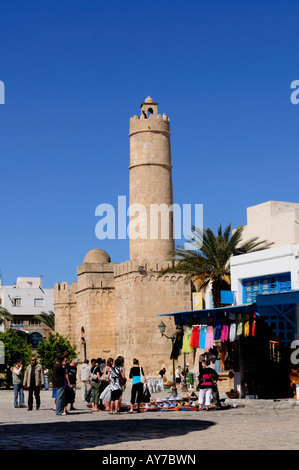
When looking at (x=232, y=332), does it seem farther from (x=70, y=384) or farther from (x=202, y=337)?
(x=70, y=384)

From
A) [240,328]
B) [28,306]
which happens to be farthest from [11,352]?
[28,306]

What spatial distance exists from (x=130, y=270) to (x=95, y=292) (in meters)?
5.18

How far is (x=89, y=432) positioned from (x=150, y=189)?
2450 centimetres

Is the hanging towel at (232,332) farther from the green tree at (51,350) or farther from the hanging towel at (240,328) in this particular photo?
the green tree at (51,350)

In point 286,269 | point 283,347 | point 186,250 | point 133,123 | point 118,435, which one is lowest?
point 118,435

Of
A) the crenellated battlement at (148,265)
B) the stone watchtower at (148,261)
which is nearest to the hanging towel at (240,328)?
the stone watchtower at (148,261)

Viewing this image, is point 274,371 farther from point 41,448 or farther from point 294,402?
point 41,448

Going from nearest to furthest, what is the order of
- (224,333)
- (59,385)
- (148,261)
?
(59,385) → (224,333) → (148,261)

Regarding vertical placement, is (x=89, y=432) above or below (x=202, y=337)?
below

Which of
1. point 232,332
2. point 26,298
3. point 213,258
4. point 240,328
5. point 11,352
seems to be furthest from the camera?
point 26,298

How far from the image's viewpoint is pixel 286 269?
60.4 feet

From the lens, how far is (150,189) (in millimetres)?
34969
